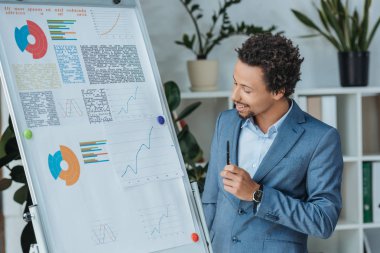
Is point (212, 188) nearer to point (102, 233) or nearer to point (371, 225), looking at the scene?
point (102, 233)

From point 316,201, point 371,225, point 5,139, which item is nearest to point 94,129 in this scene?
point 316,201

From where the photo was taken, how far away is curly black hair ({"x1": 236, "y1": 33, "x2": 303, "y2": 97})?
1.93 meters

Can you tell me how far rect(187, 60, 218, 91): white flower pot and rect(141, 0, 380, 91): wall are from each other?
0.56 feet

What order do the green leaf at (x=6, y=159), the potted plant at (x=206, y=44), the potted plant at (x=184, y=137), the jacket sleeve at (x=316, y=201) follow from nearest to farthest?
the jacket sleeve at (x=316, y=201)
the green leaf at (x=6, y=159)
the potted plant at (x=184, y=137)
the potted plant at (x=206, y=44)

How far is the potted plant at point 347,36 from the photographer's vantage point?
3.49 m

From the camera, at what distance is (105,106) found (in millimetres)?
2045

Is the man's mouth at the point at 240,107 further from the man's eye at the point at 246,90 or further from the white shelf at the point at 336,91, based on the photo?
the white shelf at the point at 336,91

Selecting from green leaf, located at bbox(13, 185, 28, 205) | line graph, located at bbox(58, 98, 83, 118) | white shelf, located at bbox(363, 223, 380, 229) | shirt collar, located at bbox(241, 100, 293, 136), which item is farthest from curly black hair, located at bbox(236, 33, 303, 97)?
white shelf, located at bbox(363, 223, 380, 229)

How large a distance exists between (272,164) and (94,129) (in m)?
0.52

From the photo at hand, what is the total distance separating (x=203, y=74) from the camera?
11.1 feet

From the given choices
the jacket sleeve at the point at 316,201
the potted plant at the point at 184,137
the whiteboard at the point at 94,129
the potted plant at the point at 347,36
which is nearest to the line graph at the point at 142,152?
the whiteboard at the point at 94,129

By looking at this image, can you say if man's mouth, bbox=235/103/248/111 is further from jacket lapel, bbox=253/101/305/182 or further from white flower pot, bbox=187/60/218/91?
white flower pot, bbox=187/60/218/91

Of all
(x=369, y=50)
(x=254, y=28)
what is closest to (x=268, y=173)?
(x=254, y=28)

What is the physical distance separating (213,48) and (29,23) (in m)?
1.74
